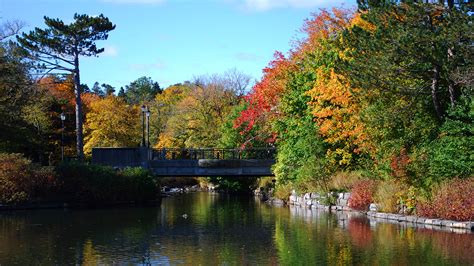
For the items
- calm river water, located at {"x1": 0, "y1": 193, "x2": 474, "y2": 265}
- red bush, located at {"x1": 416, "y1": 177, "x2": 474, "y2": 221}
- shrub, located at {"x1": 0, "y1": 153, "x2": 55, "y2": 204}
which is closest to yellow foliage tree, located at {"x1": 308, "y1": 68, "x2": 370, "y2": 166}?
calm river water, located at {"x1": 0, "y1": 193, "x2": 474, "y2": 265}

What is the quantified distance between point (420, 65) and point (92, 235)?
51.2 feet

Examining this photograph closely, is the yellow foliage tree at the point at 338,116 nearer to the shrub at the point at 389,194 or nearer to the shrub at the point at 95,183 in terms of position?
the shrub at the point at 389,194

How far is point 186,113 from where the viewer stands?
66062 millimetres

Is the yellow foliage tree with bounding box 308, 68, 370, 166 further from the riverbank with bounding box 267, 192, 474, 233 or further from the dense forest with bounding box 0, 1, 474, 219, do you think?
the riverbank with bounding box 267, 192, 474, 233

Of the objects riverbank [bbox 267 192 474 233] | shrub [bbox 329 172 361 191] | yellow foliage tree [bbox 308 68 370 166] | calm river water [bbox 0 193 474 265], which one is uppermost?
yellow foliage tree [bbox 308 68 370 166]

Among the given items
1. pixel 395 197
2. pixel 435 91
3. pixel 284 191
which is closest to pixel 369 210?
pixel 395 197

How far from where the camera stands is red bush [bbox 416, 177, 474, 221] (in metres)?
25.8

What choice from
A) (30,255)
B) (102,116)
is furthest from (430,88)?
(102,116)

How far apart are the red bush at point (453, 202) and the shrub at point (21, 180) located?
21179 millimetres

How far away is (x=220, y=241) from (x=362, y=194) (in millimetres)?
12499

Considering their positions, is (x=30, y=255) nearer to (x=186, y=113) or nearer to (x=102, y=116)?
(x=102, y=116)

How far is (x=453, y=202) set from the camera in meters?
26.1

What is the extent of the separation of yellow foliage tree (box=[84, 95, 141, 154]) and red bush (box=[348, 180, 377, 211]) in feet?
103

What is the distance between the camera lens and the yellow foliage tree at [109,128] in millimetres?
60188
